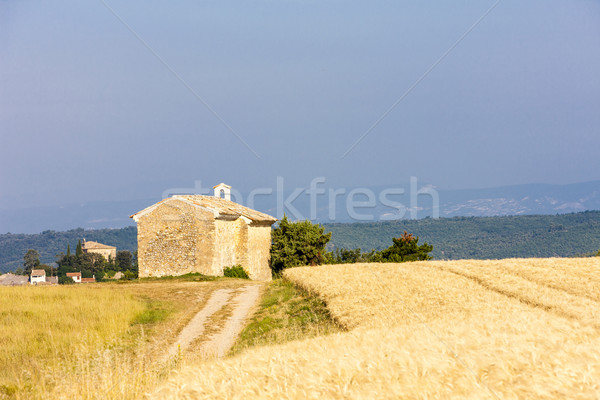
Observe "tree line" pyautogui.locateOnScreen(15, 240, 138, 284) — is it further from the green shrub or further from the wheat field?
the wheat field

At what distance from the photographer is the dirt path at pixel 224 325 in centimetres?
1276

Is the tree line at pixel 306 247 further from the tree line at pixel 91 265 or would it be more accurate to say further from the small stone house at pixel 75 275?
the small stone house at pixel 75 275

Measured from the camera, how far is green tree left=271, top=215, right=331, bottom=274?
43781mm

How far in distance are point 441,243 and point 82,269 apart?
70.9 metres

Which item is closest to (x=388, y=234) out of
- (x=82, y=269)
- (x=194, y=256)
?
(x=82, y=269)

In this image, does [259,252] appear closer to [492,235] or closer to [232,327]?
[232,327]

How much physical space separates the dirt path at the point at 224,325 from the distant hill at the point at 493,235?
Answer: 53247 mm

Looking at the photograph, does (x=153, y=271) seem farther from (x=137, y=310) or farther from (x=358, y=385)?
(x=358, y=385)

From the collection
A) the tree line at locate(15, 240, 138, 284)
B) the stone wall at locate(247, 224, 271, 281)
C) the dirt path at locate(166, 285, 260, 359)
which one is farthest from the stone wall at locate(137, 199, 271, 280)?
the tree line at locate(15, 240, 138, 284)

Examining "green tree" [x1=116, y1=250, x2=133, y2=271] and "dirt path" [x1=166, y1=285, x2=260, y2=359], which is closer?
"dirt path" [x1=166, y1=285, x2=260, y2=359]

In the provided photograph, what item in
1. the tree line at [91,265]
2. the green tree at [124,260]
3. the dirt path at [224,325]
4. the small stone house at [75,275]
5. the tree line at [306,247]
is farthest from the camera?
the green tree at [124,260]

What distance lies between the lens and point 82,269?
113875 mm

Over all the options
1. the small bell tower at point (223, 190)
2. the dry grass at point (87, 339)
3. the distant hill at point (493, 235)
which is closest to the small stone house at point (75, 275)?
the distant hill at point (493, 235)

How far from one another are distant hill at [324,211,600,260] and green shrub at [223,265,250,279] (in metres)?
37.9
